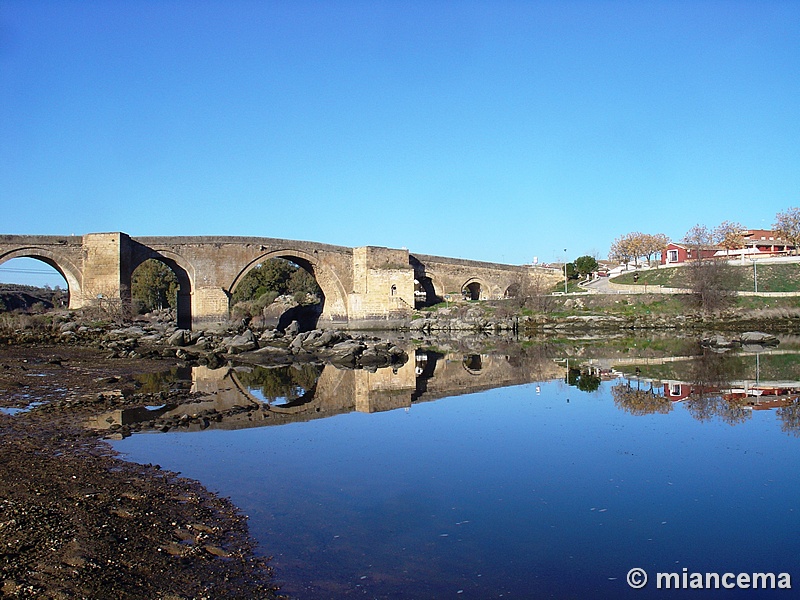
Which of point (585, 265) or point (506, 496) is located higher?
point (585, 265)

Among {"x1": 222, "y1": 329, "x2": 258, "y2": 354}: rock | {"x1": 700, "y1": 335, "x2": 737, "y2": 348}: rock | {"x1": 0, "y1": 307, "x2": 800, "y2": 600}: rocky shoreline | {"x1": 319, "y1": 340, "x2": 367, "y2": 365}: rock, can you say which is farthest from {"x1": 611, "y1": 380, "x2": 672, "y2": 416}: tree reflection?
{"x1": 222, "y1": 329, "x2": 258, "y2": 354}: rock

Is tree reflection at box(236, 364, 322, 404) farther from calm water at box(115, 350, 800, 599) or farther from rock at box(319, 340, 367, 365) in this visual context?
calm water at box(115, 350, 800, 599)

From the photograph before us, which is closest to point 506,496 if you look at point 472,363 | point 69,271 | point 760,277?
point 472,363

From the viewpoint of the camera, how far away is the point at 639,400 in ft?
41.8

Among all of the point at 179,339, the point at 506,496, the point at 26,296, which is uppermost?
the point at 26,296

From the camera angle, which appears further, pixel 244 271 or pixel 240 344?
pixel 244 271

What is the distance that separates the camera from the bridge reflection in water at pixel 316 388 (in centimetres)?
1107

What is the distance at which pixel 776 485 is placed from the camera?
6.86 meters

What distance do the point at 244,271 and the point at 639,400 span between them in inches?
1064

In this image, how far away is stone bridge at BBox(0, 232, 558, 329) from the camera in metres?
30.8

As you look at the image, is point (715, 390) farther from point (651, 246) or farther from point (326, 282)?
point (651, 246)

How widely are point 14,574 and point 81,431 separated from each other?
543 centimetres

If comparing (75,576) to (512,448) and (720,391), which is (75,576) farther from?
(720,391)

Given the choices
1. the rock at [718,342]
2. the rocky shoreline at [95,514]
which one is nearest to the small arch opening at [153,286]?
the rock at [718,342]
